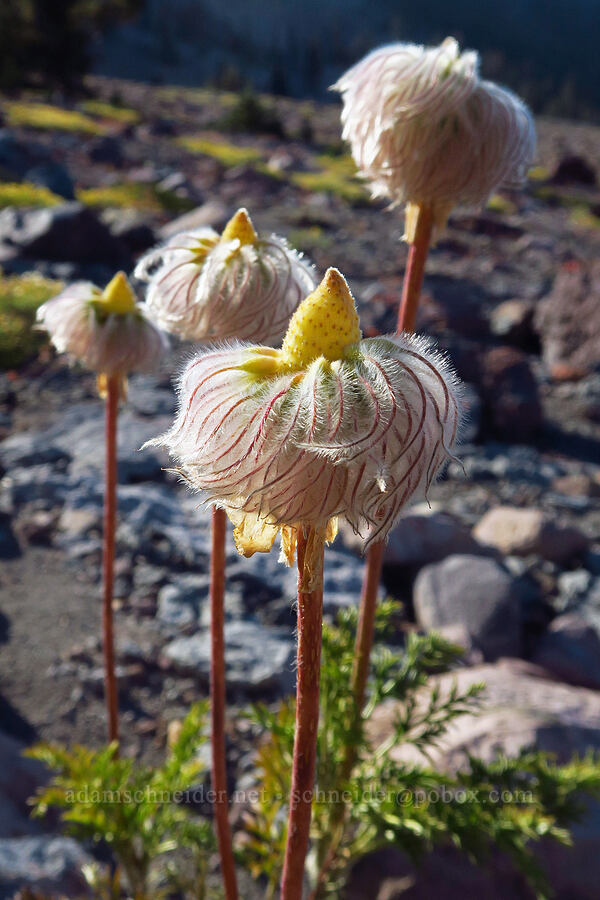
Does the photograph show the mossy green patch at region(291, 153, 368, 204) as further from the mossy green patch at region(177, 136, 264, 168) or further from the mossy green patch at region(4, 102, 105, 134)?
the mossy green patch at region(4, 102, 105, 134)

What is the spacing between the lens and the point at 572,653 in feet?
12.4

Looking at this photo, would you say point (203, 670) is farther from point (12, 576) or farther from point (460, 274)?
point (460, 274)

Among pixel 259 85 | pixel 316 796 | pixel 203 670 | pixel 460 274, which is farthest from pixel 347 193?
pixel 259 85

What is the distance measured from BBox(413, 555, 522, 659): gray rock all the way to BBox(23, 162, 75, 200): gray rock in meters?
14.0

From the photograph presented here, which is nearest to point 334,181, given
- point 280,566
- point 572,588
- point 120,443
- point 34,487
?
point 120,443

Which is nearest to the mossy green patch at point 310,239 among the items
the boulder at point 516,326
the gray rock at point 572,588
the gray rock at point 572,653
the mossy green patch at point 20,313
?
the boulder at point 516,326

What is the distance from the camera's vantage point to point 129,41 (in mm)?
84438

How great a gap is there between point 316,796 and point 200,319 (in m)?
1.33

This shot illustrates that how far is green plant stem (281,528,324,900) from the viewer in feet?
3.15

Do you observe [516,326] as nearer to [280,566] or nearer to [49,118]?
[280,566]

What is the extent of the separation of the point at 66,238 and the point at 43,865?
31.2ft

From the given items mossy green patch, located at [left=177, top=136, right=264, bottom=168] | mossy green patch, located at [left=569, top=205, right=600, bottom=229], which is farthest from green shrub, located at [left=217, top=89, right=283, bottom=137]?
mossy green patch, located at [left=569, top=205, right=600, bottom=229]

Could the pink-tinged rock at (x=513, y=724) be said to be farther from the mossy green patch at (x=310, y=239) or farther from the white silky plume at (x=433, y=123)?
the mossy green patch at (x=310, y=239)

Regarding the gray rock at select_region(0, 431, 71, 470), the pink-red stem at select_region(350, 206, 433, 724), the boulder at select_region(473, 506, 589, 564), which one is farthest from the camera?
the gray rock at select_region(0, 431, 71, 470)
